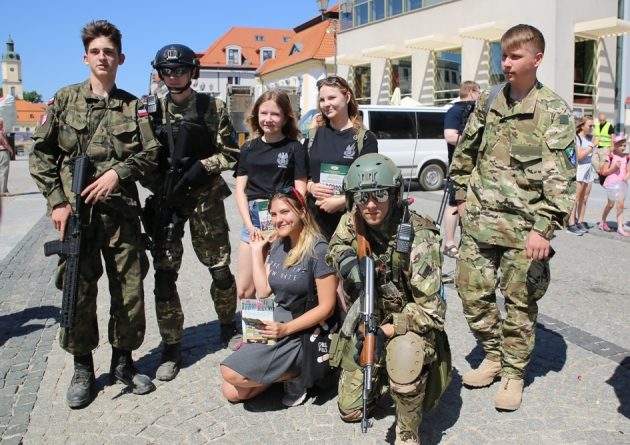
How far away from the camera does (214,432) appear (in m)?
3.16

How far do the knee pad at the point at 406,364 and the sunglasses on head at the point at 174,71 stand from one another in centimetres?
220

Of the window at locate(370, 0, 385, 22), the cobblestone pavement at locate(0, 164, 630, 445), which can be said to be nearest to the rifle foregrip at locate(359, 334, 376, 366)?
the cobblestone pavement at locate(0, 164, 630, 445)

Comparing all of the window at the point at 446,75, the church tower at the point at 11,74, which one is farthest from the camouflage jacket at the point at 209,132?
the church tower at the point at 11,74

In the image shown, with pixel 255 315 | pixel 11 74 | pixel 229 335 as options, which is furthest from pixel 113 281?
pixel 11 74

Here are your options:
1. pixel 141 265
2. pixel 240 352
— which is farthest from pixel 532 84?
pixel 141 265

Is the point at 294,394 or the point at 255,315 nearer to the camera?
the point at 255,315

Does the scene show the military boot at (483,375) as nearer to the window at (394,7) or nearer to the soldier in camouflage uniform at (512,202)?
the soldier in camouflage uniform at (512,202)

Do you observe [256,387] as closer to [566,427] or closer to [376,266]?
[376,266]

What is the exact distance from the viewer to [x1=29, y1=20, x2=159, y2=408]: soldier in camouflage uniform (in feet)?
11.2

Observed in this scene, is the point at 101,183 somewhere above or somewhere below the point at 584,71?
below

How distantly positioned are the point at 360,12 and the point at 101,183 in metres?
26.7

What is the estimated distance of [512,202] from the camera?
3.43 metres

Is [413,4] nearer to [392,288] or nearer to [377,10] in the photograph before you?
[377,10]

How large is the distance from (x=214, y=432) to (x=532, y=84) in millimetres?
2622
